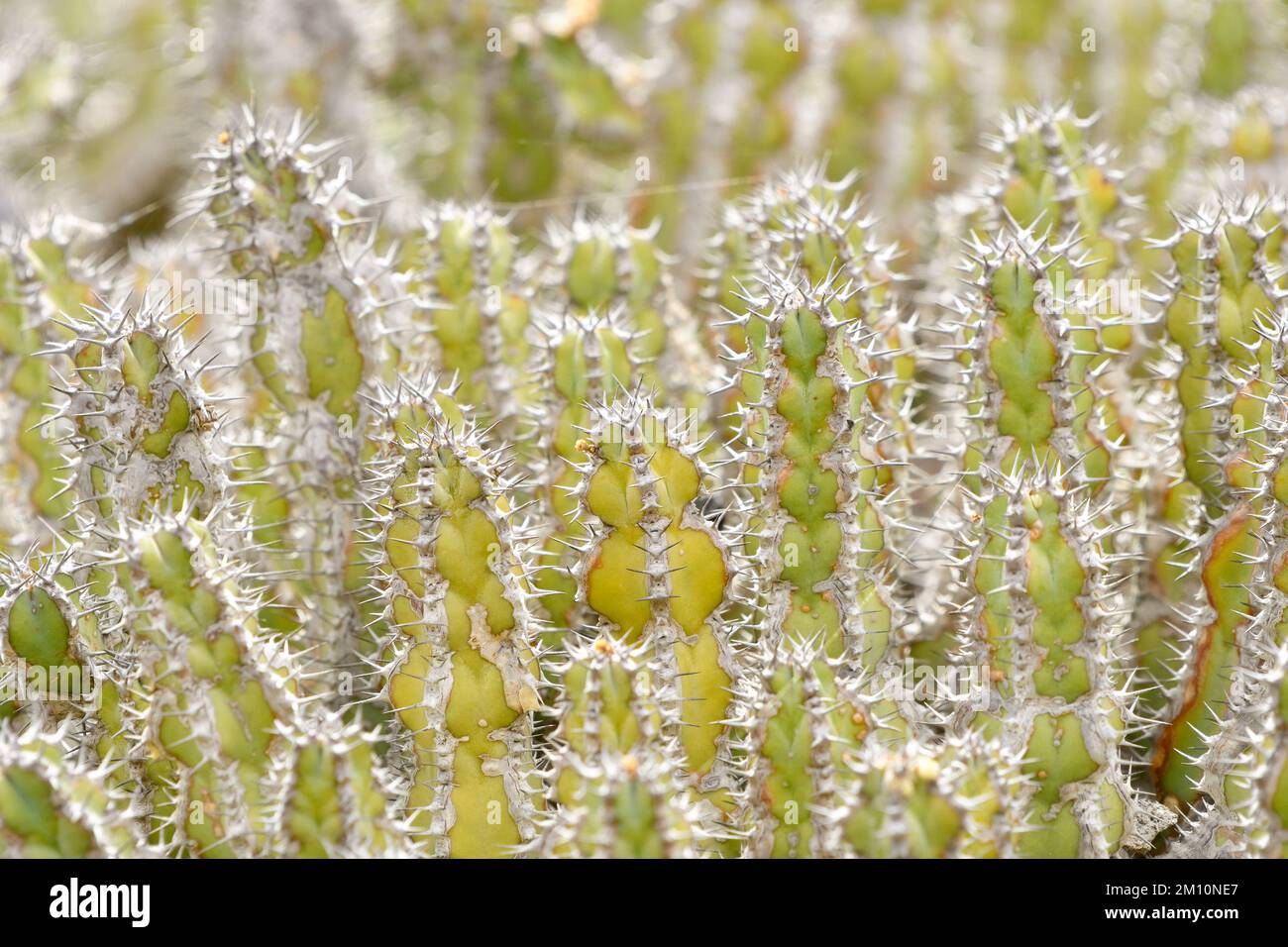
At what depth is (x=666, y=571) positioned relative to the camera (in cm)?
202

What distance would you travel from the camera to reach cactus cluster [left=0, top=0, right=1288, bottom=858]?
189 cm

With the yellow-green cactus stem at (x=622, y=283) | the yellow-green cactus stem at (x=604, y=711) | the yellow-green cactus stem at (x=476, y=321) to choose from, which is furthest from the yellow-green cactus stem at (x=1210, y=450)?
the yellow-green cactus stem at (x=476, y=321)

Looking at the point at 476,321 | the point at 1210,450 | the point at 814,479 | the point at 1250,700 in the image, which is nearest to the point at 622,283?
the point at 476,321

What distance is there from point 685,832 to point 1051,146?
1664mm

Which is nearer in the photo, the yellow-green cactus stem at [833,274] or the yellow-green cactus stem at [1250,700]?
the yellow-green cactus stem at [1250,700]

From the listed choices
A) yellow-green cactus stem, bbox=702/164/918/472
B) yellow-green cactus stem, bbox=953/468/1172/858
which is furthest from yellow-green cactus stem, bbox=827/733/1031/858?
yellow-green cactus stem, bbox=702/164/918/472

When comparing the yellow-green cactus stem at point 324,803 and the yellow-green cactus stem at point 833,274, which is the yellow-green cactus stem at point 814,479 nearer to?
the yellow-green cactus stem at point 833,274

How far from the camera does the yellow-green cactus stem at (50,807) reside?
5.75ft

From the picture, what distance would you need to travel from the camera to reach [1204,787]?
2.02 metres

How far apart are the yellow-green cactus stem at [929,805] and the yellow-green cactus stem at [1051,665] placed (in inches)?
6.2

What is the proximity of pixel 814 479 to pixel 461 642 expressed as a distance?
0.60 m

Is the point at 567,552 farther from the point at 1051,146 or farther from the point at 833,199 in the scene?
the point at 1051,146

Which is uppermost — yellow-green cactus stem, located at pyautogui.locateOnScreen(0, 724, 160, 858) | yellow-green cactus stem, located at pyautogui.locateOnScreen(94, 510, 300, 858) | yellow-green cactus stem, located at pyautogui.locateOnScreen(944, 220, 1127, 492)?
yellow-green cactus stem, located at pyautogui.locateOnScreen(944, 220, 1127, 492)

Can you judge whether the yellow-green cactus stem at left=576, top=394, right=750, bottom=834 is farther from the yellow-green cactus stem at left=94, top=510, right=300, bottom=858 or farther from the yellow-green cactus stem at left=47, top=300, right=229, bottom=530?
the yellow-green cactus stem at left=47, top=300, right=229, bottom=530
